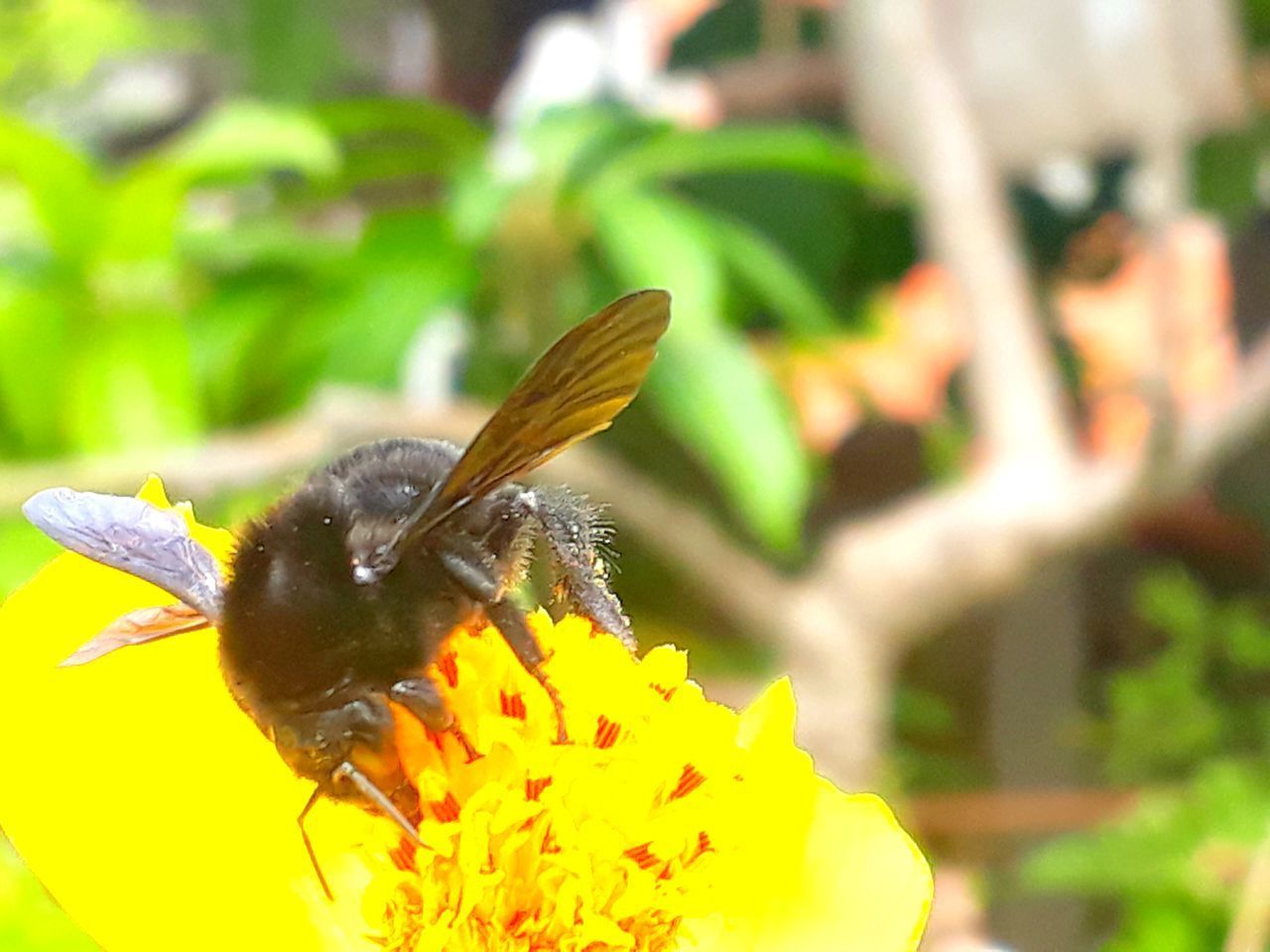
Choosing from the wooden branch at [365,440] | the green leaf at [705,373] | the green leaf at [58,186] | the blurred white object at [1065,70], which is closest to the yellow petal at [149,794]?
the wooden branch at [365,440]

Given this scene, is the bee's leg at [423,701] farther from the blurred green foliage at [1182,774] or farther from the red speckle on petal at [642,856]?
the blurred green foliage at [1182,774]

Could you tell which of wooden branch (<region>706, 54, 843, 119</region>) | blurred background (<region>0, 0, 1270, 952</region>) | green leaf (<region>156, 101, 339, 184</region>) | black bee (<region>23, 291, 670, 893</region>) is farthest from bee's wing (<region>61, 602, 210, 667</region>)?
wooden branch (<region>706, 54, 843, 119</region>)

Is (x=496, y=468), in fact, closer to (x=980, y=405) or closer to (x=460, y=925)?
(x=460, y=925)

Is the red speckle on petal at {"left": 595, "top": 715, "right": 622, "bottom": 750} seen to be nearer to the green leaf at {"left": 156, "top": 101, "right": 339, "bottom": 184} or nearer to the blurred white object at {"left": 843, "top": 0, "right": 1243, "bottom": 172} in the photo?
the green leaf at {"left": 156, "top": 101, "right": 339, "bottom": 184}

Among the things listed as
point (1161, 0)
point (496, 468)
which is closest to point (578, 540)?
point (496, 468)

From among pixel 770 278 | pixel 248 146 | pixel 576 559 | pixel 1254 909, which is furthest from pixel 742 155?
pixel 576 559

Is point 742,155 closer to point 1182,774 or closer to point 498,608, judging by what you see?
point 1182,774
